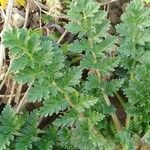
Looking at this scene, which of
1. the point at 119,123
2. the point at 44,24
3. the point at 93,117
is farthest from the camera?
the point at 44,24

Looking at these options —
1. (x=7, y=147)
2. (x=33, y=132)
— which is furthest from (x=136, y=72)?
(x=7, y=147)

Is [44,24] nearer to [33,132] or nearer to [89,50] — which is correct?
[89,50]

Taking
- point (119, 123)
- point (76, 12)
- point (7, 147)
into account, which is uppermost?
point (76, 12)

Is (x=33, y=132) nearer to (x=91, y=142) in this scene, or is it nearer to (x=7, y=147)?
(x=7, y=147)

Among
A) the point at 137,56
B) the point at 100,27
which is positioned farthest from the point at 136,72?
the point at 100,27

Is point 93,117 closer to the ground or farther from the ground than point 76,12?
closer to the ground

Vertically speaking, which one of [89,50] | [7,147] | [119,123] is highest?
[89,50]

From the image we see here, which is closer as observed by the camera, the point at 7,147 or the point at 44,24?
the point at 7,147

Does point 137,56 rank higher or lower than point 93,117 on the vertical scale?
higher

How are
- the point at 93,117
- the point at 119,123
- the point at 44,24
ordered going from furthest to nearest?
1. the point at 44,24
2. the point at 119,123
3. the point at 93,117

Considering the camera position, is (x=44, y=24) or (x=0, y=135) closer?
(x=0, y=135)
